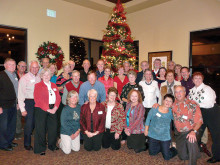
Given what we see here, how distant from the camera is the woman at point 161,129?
296cm

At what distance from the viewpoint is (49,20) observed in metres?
6.09

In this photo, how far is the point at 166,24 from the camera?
21.1 ft

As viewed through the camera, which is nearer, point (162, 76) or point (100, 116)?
point (100, 116)

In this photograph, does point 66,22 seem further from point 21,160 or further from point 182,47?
point 21,160

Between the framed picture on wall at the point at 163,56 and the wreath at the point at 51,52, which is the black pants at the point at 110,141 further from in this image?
the framed picture on wall at the point at 163,56

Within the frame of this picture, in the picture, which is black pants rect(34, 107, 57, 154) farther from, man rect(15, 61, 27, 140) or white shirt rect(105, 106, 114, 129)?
man rect(15, 61, 27, 140)

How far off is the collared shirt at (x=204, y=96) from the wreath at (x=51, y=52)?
4.64 m

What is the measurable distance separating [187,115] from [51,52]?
15.9ft

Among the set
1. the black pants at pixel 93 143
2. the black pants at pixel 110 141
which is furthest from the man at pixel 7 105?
the black pants at pixel 110 141

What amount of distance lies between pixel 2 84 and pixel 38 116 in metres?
0.91

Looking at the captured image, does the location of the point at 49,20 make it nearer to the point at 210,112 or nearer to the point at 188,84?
the point at 188,84

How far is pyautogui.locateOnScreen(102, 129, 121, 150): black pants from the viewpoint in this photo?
3250mm

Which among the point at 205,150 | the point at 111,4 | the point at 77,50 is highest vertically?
the point at 111,4

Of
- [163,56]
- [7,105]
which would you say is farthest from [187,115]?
[163,56]
